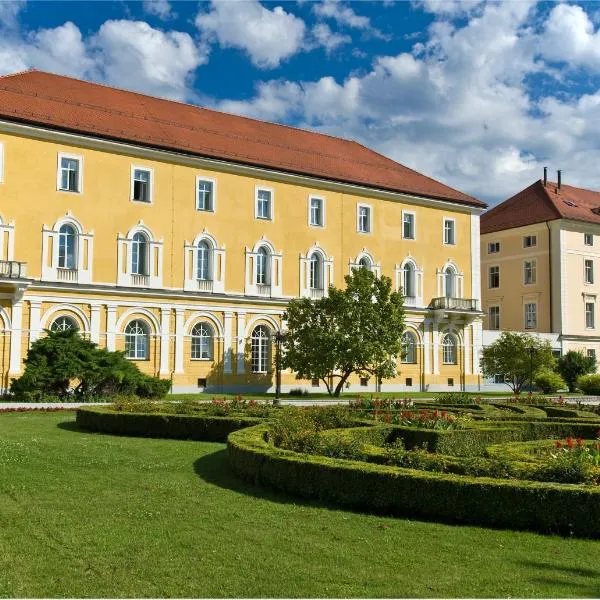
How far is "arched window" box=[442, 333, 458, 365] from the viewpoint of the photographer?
4481 centimetres

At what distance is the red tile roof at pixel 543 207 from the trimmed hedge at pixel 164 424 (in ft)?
135

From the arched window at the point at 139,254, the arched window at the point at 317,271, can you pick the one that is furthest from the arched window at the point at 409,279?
the arched window at the point at 139,254

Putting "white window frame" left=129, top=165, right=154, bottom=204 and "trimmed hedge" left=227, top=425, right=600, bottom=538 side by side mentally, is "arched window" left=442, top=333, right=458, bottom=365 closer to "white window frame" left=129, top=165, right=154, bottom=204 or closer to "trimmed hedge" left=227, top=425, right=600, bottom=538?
"white window frame" left=129, top=165, right=154, bottom=204

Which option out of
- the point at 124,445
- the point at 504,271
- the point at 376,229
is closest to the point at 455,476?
the point at 124,445

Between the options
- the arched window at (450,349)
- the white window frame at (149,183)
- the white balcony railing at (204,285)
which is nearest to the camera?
the white window frame at (149,183)

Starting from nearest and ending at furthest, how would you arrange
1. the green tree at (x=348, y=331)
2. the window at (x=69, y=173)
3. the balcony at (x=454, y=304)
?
the window at (x=69, y=173) < the green tree at (x=348, y=331) < the balcony at (x=454, y=304)

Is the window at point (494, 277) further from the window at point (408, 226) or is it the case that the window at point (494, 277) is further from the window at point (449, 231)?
the window at point (408, 226)

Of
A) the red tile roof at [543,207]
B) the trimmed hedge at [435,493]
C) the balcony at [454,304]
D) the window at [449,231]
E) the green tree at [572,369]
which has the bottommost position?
the trimmed hedge at [435,493]

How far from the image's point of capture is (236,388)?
3762 centimetres

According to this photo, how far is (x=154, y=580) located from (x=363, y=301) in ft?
97.5

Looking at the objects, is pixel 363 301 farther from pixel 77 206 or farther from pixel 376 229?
pixel 77 206

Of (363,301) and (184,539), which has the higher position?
(363,301)

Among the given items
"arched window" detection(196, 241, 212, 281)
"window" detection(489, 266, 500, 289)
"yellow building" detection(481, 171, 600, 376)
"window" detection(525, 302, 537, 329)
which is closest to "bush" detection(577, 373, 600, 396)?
"yellow building" detection(481, 171, 600, 376)

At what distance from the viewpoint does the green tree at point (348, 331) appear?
3538 cm
